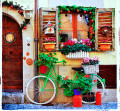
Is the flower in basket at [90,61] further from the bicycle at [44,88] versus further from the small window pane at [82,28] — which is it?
the small window pane at [82,28]

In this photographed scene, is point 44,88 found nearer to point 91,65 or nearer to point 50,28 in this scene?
point 91,65

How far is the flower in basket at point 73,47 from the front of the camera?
6.46 meters

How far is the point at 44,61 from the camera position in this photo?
21.0ft

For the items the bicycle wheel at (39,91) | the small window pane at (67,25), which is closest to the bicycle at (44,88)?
the bicycle wheel at (39,91)

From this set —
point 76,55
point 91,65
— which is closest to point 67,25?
point 76,55

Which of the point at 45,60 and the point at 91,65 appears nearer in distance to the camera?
the point at 91,65

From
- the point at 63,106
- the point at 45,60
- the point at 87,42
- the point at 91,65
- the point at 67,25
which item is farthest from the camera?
the point at 67,25

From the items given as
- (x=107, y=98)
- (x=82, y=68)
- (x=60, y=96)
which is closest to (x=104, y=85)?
(x=107, y=98)

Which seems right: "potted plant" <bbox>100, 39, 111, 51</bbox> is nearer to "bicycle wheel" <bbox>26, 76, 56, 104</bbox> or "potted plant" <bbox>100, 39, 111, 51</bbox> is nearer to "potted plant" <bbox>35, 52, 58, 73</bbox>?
"potted plant" <bbox>35, 52, 58, 73</bbox>

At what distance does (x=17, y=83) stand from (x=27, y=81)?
0.44m

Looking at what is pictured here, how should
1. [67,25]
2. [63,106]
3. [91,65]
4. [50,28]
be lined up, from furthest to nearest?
[67,25], [50,28], [63,106], [91,65]

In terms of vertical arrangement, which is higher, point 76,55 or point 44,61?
point 76,55

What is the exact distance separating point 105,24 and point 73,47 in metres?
1.32

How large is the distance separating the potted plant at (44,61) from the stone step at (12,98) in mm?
1071
